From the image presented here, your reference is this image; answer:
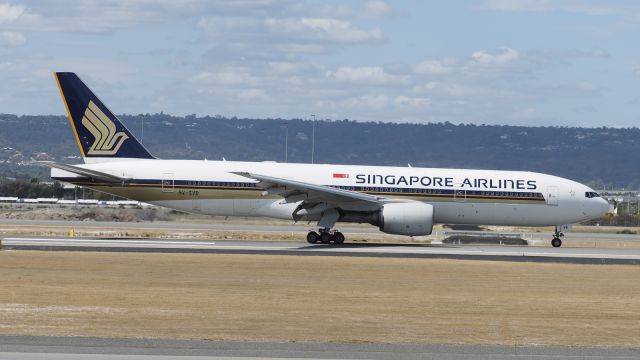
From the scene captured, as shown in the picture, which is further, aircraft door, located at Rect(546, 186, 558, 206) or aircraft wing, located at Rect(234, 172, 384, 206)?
aircraft door, located at Rect(546, 186, 558, 206)

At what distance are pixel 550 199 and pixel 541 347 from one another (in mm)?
26875

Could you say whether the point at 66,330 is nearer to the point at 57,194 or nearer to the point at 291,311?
the point at 291,311

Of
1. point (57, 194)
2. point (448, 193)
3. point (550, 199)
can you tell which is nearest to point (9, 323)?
point (448, 193)

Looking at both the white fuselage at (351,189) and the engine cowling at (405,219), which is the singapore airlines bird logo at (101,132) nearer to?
the white fuselage at (351,189)

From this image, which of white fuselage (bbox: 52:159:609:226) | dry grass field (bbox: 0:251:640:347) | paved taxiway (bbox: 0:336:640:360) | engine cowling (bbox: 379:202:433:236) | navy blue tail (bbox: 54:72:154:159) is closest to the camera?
paved taxiway (bbox: 0:336:640:360)

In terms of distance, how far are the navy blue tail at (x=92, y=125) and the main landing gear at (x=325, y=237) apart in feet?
28.8

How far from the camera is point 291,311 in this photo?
2381 cm

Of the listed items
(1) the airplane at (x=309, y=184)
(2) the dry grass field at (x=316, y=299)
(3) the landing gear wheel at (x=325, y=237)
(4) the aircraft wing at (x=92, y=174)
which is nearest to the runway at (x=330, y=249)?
(3) the landing gear wheel at (x=325, y=237)

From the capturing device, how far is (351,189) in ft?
146

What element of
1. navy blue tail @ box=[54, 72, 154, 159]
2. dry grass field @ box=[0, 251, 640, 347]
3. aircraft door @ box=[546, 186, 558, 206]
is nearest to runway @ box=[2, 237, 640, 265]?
dry grass field @ box=[0, 251, 640, 347]

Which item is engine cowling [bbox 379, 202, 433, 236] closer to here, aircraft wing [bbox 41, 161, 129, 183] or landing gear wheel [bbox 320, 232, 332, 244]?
landing gear wheel [bbox 320, 232, 332, 244]

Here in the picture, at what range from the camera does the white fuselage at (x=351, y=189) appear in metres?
44.4

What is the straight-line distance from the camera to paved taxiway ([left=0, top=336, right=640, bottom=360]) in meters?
17.5

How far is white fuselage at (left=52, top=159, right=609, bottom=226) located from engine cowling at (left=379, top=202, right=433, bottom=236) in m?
1.16
